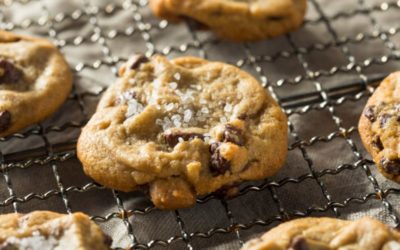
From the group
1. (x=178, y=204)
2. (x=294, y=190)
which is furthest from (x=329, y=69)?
(x=178, y=204)

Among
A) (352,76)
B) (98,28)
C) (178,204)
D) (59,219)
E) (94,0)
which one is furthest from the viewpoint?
(94,0)

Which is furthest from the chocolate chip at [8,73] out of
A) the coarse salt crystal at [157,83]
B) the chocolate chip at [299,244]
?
the chocolate chip at [299,244]

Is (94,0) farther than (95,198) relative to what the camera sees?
Yes

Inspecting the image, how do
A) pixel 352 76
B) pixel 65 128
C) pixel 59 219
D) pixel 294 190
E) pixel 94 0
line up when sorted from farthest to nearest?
pixel 94 0
pixel 352 76
pixel 65 128
pixel 294 190
pixel 59 219

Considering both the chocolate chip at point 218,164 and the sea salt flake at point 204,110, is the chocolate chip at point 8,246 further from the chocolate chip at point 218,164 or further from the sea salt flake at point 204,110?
the sea salt flake at point 204,110

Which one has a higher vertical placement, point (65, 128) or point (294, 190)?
point (65, 128)

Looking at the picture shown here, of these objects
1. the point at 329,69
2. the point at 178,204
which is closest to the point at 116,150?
the point at 178,204

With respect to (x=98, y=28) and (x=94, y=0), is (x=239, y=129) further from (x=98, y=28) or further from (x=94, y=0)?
(x=94, y=0)

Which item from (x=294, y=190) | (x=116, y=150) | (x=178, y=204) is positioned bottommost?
(x=294, y=190)
